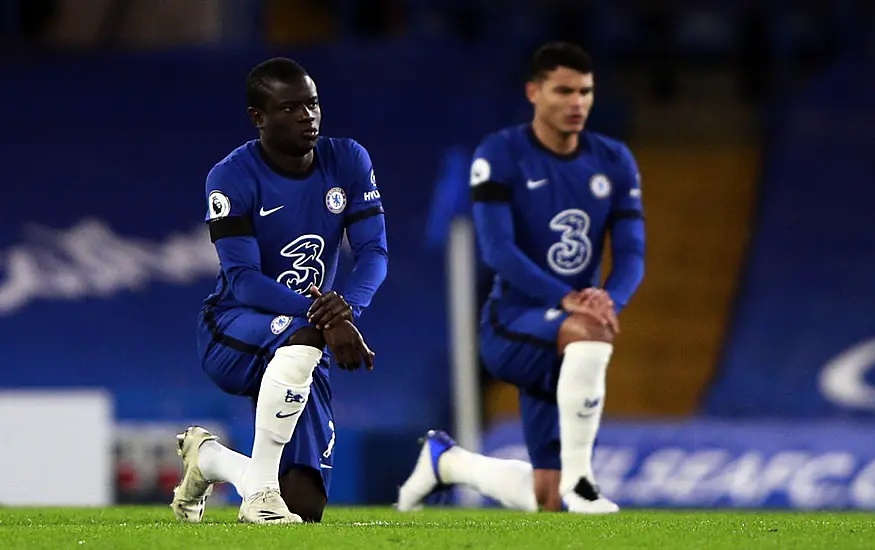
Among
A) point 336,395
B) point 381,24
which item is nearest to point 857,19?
point 381,24

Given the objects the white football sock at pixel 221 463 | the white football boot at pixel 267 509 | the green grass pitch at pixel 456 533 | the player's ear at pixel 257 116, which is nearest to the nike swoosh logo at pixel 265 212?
the player's ear at pixel 257 116

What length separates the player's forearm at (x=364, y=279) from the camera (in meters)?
6.36

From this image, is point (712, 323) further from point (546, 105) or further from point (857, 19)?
point (546, 105)

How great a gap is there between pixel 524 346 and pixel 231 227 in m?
1.91

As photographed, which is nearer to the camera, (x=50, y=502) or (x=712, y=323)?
(x=50, y=502)

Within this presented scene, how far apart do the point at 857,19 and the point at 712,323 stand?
369 cm

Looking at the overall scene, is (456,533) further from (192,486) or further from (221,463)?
(192,486)

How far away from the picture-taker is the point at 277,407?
609cm

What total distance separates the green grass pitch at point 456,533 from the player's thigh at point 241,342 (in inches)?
20.8

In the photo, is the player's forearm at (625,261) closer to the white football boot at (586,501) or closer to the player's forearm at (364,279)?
the white football boot at (586,501)

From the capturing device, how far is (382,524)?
642 cm

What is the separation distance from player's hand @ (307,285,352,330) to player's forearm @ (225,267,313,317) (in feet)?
0.72

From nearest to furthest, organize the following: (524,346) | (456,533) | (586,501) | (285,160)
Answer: (456,533), (285,160), (586,501), (524,346)

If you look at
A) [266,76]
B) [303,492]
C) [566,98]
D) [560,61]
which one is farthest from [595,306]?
[266,76]
